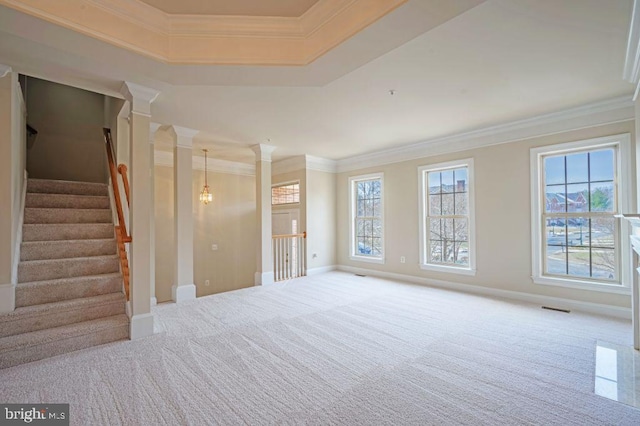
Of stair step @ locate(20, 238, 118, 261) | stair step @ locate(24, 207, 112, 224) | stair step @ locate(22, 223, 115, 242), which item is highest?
stair step @ locate(24, 207, 112, 224)

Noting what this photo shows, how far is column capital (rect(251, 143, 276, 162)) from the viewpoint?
5688 mm

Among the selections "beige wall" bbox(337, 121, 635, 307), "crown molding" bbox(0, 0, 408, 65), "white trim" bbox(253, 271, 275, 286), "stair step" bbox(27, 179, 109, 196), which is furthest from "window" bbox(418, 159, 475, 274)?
"stair step" bbox(27, 179, 109, 196)

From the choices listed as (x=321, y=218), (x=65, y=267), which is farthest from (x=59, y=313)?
(x=321, y=218)

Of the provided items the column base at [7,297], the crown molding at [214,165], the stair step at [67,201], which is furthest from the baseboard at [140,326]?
the crown molding at [214,165]

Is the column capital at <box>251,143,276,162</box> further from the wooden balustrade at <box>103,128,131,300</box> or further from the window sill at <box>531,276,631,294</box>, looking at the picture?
the window sill at <box>531,276,631,294</box>

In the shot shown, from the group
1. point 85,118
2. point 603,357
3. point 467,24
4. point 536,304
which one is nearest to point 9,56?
point 85,118

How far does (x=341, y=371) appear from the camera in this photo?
2.46 metres

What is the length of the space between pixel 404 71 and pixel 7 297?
4.33m

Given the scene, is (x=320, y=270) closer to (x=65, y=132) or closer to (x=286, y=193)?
(x=286, y=193)

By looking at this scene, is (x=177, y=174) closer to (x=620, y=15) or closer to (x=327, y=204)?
(x=327, y=204)

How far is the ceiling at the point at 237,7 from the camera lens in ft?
7.33

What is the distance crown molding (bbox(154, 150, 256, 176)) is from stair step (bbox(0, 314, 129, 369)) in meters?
3.96

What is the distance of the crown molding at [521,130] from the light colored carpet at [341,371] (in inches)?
98.9

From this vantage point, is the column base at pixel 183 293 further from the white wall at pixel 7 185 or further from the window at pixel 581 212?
the window at pixel 581 212
